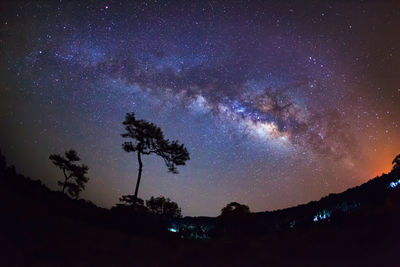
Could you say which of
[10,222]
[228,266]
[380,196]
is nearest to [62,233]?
[10,222]

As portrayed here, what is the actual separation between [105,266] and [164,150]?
15833mm

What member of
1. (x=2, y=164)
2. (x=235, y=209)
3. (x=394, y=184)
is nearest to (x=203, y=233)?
(x=235, y=209)

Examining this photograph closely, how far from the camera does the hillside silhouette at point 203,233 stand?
12.3 m

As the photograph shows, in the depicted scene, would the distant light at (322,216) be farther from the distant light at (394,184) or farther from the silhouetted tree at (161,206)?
the silhouetted tree at (161,206)

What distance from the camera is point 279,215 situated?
16.1 metres

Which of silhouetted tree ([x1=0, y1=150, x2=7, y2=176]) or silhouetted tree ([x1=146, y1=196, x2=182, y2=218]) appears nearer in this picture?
silhouetted tree ([x1=0, y1=150, x2=7, y2=176])

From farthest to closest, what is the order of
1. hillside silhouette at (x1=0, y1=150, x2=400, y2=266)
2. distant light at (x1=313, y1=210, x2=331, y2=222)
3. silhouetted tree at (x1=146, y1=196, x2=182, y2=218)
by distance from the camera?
silhouetted tree at (x1=146, y1=196, x2=182, y2=218)
distant light at (x1=313, y1=210, x2=331, y2=222)
hillside silhouette at (x1=0, y1=150, x2=400, y2=266)

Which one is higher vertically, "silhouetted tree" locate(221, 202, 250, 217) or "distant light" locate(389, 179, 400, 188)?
"distant light" locate(389, 179, 400, 188)

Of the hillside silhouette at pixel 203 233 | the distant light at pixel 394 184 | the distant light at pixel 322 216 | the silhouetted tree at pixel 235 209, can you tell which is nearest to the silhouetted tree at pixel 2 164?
the hillside silhouette at pixel 203 233

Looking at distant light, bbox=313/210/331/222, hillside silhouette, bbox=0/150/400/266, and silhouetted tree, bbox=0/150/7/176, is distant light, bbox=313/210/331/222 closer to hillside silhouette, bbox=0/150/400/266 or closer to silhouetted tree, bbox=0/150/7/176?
hillside silhouette, bbox=0/150/400/266

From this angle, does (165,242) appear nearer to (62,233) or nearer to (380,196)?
(62,233)

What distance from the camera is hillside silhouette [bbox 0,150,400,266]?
1230cm

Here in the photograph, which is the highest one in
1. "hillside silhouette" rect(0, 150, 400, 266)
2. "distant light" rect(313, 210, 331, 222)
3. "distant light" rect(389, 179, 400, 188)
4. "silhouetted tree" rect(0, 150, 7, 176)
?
"distant light" rect(389, 179, 400, 188)

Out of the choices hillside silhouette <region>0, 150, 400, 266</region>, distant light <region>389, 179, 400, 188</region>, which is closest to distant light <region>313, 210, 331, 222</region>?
hillside silhouette <region>0, 150, 400, 266</region>
